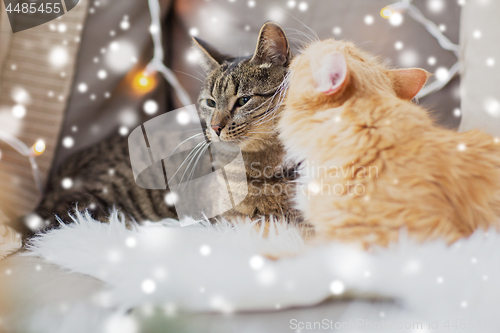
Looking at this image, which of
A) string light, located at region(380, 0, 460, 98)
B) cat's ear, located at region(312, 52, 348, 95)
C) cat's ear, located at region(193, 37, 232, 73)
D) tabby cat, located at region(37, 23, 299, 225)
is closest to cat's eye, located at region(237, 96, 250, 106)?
tabby cat, located at region(37, 23, 299, 225)

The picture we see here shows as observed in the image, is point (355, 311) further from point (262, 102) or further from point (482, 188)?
point (262, 102)

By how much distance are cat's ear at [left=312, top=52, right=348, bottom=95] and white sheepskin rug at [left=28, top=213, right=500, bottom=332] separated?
0.22m

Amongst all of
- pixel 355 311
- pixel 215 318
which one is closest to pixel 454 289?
pixel 355 311

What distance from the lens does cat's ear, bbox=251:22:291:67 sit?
0.59 m

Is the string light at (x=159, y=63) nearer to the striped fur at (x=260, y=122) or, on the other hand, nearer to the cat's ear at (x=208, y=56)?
the cat's ear at (x=208, y=56)

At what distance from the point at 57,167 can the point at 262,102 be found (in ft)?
2.11

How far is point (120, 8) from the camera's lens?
865mm

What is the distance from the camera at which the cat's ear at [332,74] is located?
40 cm

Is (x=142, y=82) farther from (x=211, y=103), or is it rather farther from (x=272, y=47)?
(x=272, y=47)

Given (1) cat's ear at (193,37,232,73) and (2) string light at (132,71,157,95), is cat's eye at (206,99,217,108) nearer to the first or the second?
(1) cat's ear at (193,37,232,73)

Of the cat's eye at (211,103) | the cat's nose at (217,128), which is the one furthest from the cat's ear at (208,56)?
the cat's nose at (217,128)

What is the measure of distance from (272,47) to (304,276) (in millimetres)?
480

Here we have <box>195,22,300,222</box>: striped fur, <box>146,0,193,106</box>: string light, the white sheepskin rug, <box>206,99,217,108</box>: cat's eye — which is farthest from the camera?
<box>146,0,193,106</box>: string light

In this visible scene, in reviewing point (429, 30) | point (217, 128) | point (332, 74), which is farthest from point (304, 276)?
point (429, 30)
